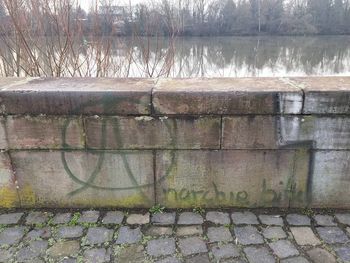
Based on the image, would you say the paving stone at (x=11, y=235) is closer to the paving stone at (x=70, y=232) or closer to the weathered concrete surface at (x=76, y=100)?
the paving stone at (x=70, y=232)

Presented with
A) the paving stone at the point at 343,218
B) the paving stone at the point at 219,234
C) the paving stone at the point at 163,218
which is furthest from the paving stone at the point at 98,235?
the paving stone at the point at 343,218

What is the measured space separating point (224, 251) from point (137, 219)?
747 mm

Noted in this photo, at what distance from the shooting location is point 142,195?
271cm

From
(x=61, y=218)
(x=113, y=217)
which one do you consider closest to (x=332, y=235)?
(x=113, y=217)

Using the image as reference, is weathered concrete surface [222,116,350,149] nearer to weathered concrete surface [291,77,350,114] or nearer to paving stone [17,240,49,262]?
weathered concrete surface [291,77,350,114]

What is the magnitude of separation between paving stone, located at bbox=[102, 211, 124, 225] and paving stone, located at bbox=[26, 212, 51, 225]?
1.52ft

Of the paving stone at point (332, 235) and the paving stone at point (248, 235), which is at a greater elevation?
the paving stone at point (332, 235)

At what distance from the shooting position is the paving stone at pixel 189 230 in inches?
94.3

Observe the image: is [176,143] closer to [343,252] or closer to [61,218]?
[61,218]

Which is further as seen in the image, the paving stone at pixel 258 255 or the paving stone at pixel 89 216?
the paving stone at pixel 89 216

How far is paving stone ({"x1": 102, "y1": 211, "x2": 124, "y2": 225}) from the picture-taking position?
100 inches

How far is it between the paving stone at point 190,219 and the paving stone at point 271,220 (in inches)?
19.0

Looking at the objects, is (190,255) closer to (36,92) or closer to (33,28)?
(36,92)

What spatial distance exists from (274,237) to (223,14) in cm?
2436
